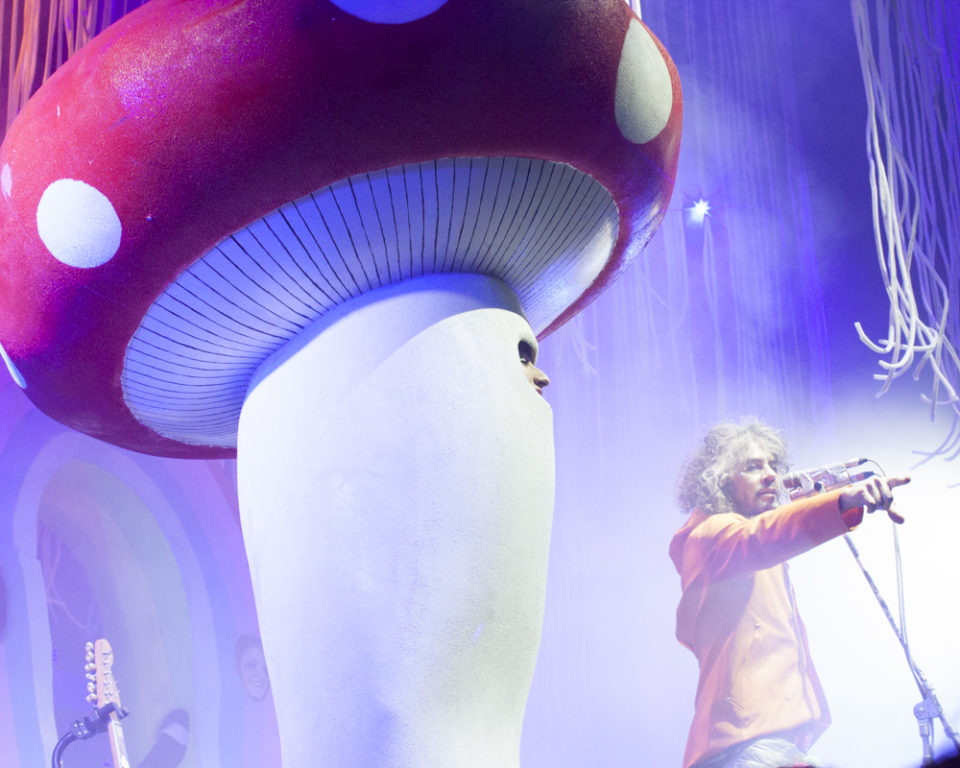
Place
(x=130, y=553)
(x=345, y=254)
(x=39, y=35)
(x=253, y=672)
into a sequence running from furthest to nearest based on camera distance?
1. (x=253, y=672)
2. (x=130, y=553)
3. (x=39, y=35)
4. (x=345, y=254)

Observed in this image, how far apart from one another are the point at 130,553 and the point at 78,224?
1.14 m

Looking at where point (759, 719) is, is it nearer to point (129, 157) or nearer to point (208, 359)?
point (208, 359)

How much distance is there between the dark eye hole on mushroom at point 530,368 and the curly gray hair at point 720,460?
1.53 meters

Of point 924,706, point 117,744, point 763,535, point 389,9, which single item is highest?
point 389,9

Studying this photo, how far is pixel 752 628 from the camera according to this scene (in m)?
2.01

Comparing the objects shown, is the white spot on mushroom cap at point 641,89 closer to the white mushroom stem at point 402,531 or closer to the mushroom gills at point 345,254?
the mushroom gills at point 345,254

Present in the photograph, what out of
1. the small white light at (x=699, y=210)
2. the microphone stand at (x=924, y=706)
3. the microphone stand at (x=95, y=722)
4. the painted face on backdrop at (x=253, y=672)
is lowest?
the microphone stand at (x=924, y=706)

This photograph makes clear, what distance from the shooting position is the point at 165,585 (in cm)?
168

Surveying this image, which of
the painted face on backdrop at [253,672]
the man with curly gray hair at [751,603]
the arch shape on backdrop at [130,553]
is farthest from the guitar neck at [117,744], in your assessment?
the man with curly gray hair at [751,603]

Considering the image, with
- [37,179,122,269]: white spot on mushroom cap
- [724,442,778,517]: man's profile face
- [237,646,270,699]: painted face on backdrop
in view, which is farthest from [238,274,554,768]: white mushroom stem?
[724,442,778,517]: man's profile face

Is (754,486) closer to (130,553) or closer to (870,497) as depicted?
(870,497)

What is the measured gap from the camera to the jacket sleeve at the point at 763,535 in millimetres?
1896

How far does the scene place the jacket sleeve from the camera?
1.90 m

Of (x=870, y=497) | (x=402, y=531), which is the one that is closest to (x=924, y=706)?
(x=870, y=497)
